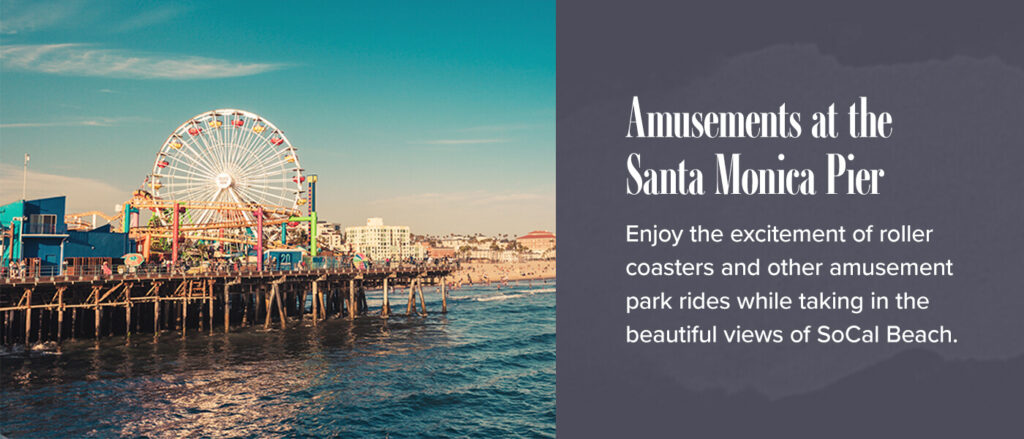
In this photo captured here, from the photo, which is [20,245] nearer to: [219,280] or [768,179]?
[219,280]

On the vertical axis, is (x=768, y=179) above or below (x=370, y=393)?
above

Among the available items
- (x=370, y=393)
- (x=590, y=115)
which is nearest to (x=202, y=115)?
(x=370, y=393)

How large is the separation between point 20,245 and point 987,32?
5483 centimetres

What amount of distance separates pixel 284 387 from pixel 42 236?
2914 cm

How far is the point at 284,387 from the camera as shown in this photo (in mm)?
28391

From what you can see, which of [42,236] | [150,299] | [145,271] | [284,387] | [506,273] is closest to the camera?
[284,387]

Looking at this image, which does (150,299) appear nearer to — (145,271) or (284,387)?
(145,271)

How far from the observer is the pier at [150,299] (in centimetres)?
3769

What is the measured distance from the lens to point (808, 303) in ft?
28.2

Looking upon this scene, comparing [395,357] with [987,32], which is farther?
[395,357]

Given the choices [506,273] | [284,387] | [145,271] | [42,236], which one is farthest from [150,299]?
[506,273]

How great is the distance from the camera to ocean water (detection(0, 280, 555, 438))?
22.6 meters

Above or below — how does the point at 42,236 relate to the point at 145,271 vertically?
above

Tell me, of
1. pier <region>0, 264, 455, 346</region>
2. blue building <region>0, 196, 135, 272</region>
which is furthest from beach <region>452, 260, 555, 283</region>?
blue building <region>0, 196, 135, 272</region>
